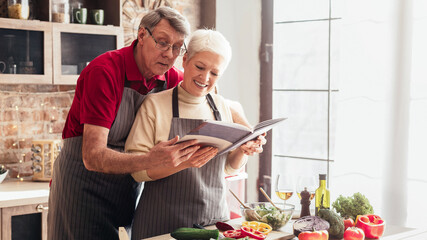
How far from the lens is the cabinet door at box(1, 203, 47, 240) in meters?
3.14

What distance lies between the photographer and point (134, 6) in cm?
425

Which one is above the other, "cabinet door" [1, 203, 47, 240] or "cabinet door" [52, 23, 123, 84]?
"cabinet door" [52, 23, 123, 84]

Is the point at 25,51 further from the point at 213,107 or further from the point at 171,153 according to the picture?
the point at 171,153

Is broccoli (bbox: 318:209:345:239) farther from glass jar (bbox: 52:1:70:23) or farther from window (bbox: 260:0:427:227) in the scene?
glass jar (bbox: 52:1:70:23)

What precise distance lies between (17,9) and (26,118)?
0.82 m

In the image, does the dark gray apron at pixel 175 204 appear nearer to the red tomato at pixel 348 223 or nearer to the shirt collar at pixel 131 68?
the shirt collar at pixel 131 68

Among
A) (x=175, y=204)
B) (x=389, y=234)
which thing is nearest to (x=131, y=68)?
(x=175, y=204)

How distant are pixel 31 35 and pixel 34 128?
76 cm

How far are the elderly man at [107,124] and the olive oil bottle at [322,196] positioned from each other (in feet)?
2.76

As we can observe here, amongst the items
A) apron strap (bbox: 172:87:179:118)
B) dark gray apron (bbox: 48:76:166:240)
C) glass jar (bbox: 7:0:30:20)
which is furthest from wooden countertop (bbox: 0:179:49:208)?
apron strap (bbox: 172:87:179:118)

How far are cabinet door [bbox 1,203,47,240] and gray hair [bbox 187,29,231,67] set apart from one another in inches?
63.0

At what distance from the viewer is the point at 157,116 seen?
229 cm

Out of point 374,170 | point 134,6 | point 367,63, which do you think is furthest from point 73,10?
point 374,170

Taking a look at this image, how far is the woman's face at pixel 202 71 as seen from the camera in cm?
229
